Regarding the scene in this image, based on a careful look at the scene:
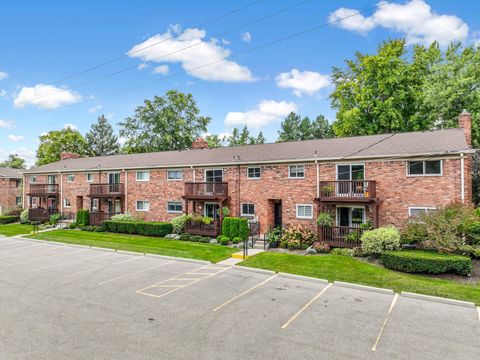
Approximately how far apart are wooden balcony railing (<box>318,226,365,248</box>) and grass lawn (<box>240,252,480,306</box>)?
153 cm

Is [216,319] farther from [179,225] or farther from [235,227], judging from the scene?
[179,225]

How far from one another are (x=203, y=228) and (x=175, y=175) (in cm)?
553

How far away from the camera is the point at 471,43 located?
27.4 metres

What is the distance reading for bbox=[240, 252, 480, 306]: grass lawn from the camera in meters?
11.1

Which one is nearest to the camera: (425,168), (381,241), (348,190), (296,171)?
(381,241)

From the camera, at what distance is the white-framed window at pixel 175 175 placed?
2486cm

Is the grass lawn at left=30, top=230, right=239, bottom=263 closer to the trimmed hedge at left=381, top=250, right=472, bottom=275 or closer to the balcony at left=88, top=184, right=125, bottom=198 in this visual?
the balcony at left=88, top=184, right=125, bottom=198

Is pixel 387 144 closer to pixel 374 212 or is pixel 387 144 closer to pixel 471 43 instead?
pixel 374 212

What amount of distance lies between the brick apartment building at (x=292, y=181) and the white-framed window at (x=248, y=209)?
6 centimetres

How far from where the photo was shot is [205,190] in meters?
23.0

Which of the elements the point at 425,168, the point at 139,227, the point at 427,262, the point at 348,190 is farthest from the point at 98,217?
the point at 425,168

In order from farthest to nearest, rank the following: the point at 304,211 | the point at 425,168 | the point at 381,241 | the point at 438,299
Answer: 1. the point at 304,211
2. the point at 425,168
3. the point at 381,241
4. the point at 438,299

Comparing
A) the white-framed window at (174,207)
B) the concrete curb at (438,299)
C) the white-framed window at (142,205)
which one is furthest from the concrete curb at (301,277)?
the white-framed window at (142,205)

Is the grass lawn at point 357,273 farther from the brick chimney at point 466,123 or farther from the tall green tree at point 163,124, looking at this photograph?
the tall green tree at point 163,124
